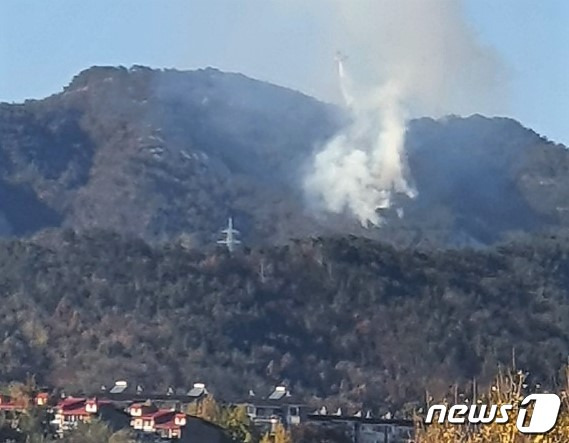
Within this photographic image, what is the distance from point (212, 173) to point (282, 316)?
71291 millimetres

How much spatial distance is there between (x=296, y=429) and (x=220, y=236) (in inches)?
3222

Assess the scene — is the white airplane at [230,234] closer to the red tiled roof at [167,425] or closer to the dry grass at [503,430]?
the red tiled roof at [167,425]

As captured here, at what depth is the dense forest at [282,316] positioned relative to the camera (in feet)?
297

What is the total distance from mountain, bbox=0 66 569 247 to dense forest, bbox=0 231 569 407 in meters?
27.7

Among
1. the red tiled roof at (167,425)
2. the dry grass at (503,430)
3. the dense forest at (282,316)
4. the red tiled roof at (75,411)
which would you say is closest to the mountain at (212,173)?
the dense forest at (282,316)

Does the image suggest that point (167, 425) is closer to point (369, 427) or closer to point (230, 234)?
point (369, 427)

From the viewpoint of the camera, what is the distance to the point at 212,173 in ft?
557

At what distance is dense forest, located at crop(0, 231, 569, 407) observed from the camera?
9056cm

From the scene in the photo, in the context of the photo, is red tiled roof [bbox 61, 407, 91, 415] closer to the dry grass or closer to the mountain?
the dry grass
